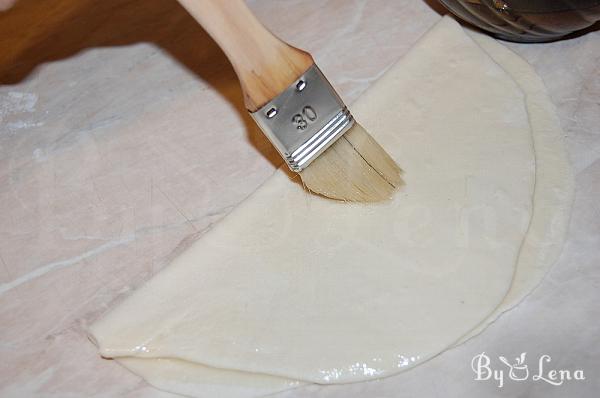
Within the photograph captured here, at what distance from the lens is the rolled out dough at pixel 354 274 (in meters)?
1.34

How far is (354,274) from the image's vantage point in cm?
139

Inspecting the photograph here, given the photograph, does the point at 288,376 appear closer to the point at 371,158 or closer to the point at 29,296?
the point at 371,158

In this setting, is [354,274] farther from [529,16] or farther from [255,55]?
[529,16]

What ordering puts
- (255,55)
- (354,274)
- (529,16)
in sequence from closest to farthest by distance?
(255,55) < (354,274) < (529,16)

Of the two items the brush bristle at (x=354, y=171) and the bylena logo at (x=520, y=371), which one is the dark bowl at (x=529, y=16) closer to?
the brush bristle at (x=354, y=171)

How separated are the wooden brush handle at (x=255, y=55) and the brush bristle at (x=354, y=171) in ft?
0.59

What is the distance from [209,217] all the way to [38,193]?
0.39m

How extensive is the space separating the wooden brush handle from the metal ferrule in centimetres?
2

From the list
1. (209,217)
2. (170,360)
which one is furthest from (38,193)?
(170,360)

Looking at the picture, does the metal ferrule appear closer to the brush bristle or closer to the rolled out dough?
the brush bristle

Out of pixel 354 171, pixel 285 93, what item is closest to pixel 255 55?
pixel 285 93

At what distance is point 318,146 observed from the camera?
1.34m

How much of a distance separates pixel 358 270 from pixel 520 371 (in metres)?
0.34

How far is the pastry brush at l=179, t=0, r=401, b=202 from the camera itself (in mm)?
1240
